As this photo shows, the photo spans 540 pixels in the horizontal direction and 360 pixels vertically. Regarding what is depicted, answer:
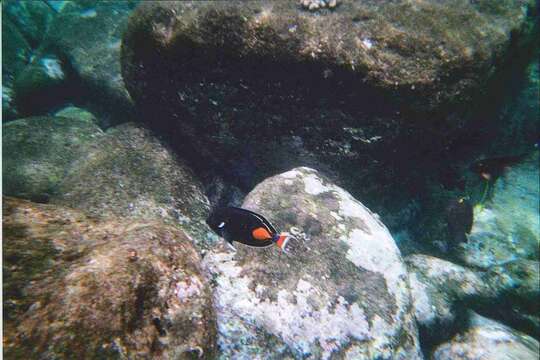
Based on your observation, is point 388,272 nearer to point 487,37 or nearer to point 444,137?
point 444,137

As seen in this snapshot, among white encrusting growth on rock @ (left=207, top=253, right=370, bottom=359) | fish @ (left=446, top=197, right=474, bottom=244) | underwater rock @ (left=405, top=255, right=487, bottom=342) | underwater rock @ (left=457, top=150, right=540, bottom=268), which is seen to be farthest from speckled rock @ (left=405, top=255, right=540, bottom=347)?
white encrusting growth on rock @ (left=207, top=253, right=370, bottom=359)

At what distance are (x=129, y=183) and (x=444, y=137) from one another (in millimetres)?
3961

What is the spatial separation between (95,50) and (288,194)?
19.7ft

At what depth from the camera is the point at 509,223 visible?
5621 millimetres

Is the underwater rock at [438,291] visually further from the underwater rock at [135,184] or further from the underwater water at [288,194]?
the underwater rock at [135,184]

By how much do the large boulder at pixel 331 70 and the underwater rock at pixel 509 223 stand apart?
2.43 meters

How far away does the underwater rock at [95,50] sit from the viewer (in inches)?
237

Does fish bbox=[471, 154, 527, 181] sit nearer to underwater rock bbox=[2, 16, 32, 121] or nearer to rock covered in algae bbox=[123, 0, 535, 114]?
rock covered in algae bbox=[123, 0, 535, 114]

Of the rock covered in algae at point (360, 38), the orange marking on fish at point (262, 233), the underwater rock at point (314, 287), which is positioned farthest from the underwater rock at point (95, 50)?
the orange marking on fish at point (262, 233)

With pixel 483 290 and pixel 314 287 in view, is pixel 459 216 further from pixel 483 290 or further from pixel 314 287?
pixel 314 287

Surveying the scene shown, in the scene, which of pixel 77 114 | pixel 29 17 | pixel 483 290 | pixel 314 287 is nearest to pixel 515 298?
pixel 483 290

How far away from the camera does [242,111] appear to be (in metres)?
3.74

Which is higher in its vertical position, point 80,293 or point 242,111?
point 242,111

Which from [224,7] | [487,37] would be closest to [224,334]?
[224,7]
